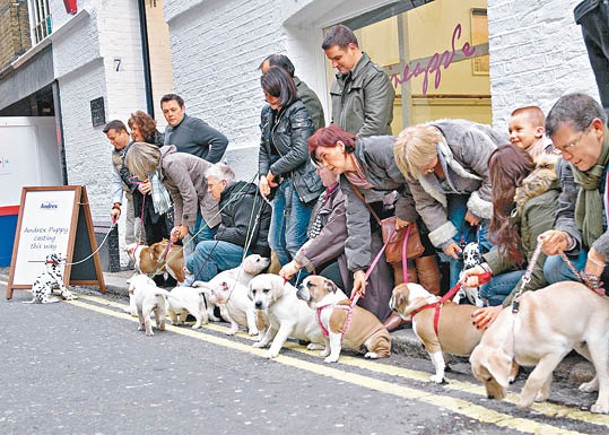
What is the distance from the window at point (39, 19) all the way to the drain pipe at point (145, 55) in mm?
3281

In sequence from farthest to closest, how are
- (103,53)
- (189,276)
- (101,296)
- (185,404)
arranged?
(103,53) < (101,296) < (189,276) < (185,404)

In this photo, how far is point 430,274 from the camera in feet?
18.2

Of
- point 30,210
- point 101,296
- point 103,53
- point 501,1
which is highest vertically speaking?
point 103,53

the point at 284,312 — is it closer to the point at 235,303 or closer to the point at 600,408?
the point at 235,303

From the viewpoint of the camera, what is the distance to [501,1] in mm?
6270

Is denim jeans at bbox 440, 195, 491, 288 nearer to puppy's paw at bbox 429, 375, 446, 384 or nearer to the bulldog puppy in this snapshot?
puppy's paw at bbox 429, 375, 446, 384

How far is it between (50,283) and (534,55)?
6.22 meters

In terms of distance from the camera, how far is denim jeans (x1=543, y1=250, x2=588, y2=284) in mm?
4077

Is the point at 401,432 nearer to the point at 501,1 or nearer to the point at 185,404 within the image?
the point at 185,404

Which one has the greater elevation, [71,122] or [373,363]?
[71,122]

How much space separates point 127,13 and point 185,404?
9.77 m

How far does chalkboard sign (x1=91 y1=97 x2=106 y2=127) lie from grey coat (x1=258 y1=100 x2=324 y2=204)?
21.7ft

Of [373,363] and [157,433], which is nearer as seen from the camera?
[157,433]

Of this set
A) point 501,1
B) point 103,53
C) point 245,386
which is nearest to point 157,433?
point 245,386
